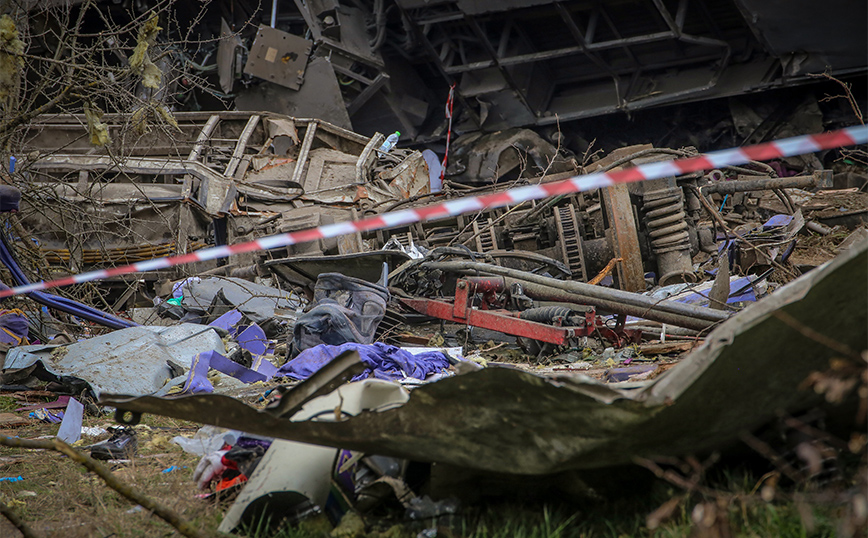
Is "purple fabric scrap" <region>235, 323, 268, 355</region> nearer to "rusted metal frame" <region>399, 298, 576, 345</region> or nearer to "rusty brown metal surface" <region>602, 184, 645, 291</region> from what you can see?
"rusted metal frame" <region>399, 298, 576, 345</region>

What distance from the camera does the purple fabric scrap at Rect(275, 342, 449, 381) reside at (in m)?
4.44

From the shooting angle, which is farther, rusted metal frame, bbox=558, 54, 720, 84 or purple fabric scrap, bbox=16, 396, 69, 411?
rusted metal frame, bbox=558, 54, 720, 84

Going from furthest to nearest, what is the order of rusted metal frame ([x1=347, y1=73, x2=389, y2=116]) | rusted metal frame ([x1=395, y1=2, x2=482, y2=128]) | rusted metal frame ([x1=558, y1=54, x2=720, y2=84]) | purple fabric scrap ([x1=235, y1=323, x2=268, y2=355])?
rusted metal frame ([x1=347, y1=73, x2=389, y2=116]) < rusted metal frame ([x1=395, y1=2, x2=482, y2=128]) < rusted metal frame ([x1=558, y1=54, x2=720, y2=84]) < purple fabric scrap ([x1=235, y1=323, x2=268, y2=355])

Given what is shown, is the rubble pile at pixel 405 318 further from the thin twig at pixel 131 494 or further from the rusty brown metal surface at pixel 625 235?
the thin twig at pixel 131 494

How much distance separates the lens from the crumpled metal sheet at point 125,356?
182 inches

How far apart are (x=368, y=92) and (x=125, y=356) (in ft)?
29.8

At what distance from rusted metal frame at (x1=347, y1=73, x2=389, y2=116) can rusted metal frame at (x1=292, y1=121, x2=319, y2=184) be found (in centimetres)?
254

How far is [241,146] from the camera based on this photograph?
399 inches

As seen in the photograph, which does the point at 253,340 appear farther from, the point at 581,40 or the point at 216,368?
the point at 581,40

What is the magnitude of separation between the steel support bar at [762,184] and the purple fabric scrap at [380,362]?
3.51 meters

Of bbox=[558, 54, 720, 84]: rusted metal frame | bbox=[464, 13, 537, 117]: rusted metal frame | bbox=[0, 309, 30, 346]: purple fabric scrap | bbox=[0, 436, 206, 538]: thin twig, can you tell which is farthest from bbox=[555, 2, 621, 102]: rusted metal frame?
bbox=[0, 436, 206, 538]: thin twig

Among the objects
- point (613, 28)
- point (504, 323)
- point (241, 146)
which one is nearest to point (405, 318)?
point (504, 323)

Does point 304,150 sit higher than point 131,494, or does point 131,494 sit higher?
point 131,494

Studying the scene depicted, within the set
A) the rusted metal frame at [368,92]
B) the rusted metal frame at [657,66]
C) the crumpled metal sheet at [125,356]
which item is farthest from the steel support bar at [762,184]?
the rusted metal frame at [368,92]
